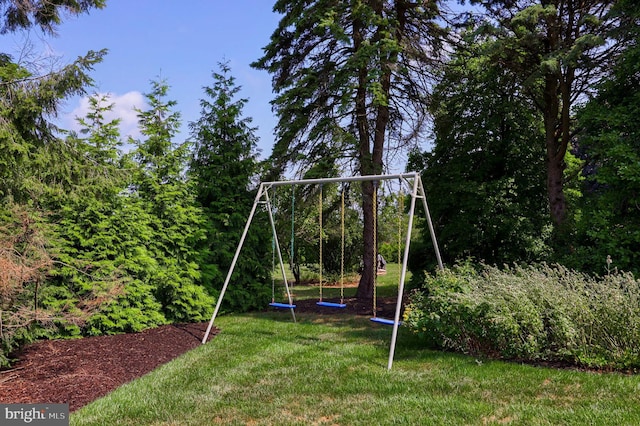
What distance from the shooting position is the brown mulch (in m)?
4.55

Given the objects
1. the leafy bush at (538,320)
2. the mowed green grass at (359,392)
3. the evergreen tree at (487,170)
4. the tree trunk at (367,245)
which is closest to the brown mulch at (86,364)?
the mowed green grass at (359,392)

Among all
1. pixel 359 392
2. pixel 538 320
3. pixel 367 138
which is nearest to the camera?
pixel 359 392

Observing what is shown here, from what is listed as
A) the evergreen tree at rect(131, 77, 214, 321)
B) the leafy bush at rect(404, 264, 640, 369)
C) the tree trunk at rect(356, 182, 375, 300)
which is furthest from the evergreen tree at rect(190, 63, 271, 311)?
the leafy bush at rect(404, 264, 640, 369)

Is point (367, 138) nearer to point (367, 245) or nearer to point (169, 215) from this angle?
point (367, 245)

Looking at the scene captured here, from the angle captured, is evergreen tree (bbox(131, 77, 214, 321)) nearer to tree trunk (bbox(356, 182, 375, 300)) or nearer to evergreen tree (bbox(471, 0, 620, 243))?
tree trunk (bbox(356, 182, 375, 300))

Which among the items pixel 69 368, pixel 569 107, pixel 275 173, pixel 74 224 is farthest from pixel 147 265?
pixel 569 107

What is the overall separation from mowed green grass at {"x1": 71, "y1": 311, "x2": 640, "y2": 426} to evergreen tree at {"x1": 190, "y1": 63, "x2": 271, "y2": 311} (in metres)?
3.20

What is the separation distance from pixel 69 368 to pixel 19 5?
5.40 metres

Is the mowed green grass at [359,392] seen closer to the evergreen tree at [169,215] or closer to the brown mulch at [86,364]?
the brown mulch at [86,364]

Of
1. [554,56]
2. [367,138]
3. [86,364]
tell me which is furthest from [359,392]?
[367,138]

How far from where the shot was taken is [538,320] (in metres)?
5.09

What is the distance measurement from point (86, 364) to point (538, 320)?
17.1 feet

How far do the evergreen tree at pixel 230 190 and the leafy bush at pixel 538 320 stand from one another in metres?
4.44

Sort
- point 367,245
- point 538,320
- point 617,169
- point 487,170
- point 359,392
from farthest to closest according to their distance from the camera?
point 367,245
point 487,170
point 617,169
point 538,320
point 359,392
